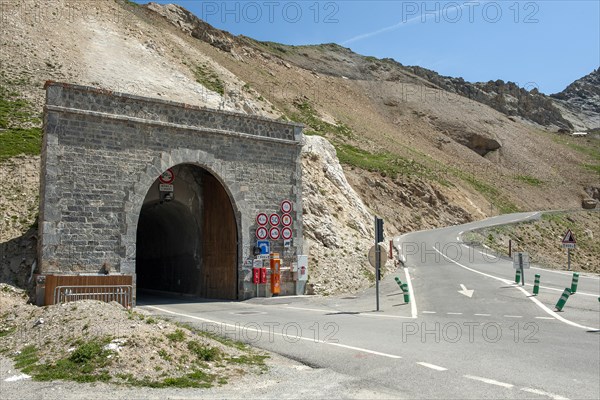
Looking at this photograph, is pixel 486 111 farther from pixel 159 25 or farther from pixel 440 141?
pixel 159 25

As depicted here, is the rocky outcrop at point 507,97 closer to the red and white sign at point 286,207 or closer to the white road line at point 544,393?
the red and white sign at point 286,207

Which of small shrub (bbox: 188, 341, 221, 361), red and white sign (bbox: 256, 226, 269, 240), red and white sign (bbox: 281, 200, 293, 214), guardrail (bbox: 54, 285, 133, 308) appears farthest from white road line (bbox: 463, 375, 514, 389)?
red and white sign (bbox: 281, 200, 293, 214)

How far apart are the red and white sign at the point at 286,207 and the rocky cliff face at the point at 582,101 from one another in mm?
124677

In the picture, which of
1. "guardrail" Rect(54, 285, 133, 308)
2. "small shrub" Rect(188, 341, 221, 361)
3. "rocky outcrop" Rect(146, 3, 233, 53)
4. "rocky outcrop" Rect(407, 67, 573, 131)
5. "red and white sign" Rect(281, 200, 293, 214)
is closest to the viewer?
"small shrub" Rect(188, 341, 221, 361)

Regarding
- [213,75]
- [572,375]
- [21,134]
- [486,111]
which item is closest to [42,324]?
[572,375]

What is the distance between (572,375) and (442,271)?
16603 mm

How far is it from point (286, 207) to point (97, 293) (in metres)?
7.45

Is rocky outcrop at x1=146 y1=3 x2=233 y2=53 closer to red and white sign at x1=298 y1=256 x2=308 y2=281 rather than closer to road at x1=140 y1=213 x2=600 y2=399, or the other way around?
red and white sign at x1=298 y1=256 x2=308 y2=281

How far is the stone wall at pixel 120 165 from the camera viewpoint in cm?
1608

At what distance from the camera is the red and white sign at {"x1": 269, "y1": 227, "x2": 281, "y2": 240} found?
20.3 meters

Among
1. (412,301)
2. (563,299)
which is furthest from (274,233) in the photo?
(563,299)

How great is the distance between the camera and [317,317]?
14.3m

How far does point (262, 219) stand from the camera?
2014 centimetres

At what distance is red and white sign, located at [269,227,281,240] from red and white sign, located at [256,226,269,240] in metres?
0.17
